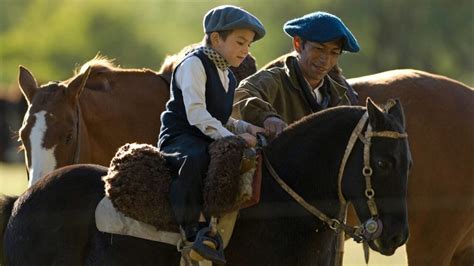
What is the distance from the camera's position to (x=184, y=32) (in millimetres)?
52281

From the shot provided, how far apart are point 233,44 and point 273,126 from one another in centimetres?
51

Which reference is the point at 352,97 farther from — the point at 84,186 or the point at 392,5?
the point at 392,5

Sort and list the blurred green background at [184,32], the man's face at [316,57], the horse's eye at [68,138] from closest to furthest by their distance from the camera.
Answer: the man's face at [316,57] → the horse's eye at [68,138] → the blurred green background at [184,32]

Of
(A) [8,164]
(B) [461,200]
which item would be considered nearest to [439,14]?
(A) [8,164]

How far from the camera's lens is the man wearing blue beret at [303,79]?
5.94m

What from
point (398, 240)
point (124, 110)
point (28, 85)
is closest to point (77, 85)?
point (28, 85)

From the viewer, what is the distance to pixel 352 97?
6.89 metres

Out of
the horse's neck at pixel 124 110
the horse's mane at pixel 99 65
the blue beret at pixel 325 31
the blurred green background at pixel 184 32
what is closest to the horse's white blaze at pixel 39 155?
the horse's neck at pixel 124 110

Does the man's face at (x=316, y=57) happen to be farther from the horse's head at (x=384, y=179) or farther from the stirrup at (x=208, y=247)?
the stirrup at (x=208, y=247)

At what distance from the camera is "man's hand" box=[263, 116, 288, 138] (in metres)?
5.36

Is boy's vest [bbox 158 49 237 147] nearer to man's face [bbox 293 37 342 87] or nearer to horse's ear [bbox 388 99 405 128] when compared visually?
horse's ear [bbox 388 99 405 128]

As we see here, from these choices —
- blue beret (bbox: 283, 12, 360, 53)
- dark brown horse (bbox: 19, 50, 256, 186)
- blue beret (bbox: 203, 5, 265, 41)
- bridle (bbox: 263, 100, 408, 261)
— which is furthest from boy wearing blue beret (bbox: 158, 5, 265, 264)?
dark brown horse (bbox: 19, 50, 256, 186)

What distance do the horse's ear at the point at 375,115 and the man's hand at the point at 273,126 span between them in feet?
2.15

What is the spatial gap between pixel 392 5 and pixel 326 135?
114 feet
